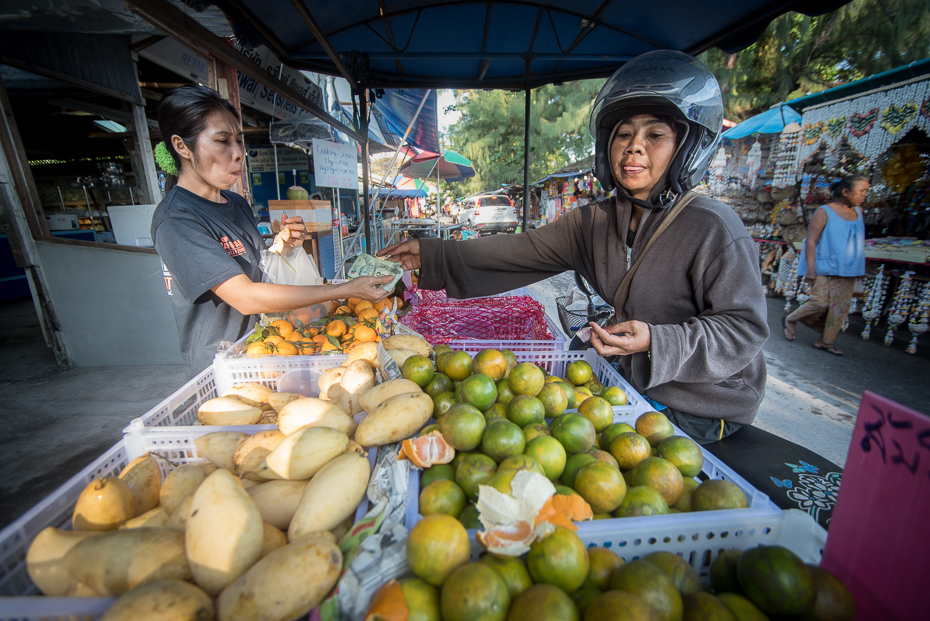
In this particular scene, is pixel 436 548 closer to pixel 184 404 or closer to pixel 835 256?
pixel 184 404

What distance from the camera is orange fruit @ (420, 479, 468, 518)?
107 cm

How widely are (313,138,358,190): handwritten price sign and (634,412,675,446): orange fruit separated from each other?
425 centimetres

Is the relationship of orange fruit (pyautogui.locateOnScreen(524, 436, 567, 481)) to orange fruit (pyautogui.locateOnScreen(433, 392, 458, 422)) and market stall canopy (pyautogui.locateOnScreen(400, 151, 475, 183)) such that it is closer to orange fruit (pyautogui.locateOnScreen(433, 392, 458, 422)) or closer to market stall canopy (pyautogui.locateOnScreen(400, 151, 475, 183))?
orange fruit (pyautogui.locateOnScreen(433, 392, 458, 422))

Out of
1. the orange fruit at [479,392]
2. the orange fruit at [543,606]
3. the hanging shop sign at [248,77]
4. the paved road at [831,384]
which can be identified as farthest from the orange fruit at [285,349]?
the paved road at [831,384]

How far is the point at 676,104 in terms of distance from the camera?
1.64m

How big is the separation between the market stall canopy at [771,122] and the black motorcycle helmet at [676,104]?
9.49 meters

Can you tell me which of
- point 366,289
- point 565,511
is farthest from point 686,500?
point 366,289

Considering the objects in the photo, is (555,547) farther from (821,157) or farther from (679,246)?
(821,157)

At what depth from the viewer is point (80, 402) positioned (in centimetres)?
410

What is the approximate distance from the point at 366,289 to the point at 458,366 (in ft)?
2.36

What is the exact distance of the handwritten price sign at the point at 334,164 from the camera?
15.1 feet

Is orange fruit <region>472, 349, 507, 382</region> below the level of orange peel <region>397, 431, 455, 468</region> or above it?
above

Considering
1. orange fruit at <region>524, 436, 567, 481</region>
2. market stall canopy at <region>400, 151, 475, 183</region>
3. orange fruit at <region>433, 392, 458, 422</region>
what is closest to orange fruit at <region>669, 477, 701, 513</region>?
orange fruit at <region>524, 436, 567, 481</region>

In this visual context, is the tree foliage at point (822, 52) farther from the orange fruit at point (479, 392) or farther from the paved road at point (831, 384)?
the orange fruit at point (479, 392)
